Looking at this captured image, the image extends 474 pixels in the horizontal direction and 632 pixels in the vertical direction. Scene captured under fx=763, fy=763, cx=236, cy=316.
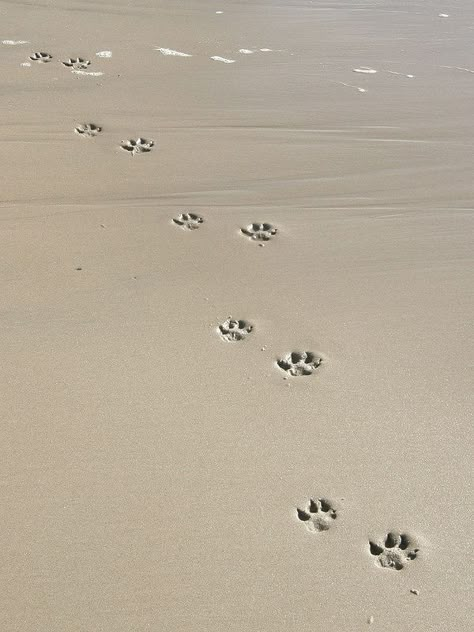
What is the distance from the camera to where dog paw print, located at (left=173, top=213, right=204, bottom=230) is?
365cm

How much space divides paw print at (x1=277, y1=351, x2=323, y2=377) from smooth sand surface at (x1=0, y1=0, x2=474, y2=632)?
3 cm

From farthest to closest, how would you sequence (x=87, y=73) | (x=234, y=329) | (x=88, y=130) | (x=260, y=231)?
1. (x=87, y=73)
2. (x=88, y=130)
3. (x=260, y=231)
4. (x=234, y=329)

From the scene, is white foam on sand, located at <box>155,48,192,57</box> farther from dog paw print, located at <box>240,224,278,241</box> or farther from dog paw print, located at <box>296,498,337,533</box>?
dog paw print, located at <box>296,498,337,533</box>

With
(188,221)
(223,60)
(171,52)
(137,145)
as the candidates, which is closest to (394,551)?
(188,221)

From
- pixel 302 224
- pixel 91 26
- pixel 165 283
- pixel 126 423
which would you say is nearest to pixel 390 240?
pixel 302 224

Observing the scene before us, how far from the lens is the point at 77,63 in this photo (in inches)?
208

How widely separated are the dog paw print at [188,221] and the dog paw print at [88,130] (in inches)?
41.4

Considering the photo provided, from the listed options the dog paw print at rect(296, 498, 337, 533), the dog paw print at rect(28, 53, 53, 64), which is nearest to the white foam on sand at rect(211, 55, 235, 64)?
the dog paw print at rect(28, 53, 53, 64)

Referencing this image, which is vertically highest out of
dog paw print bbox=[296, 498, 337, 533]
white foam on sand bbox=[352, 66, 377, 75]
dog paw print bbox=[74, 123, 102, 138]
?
white foam on sand bbox=[352, 66, 377, 75]

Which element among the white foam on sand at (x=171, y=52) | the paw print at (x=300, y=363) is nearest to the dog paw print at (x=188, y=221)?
the paw print at (x=300, y=363)

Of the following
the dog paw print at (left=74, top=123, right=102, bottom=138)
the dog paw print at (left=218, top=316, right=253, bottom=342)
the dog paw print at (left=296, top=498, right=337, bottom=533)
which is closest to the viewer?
the dog paw print at (left=296, top=498, right=337, bottom=533)

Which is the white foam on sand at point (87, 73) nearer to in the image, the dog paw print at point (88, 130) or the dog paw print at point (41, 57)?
the dog paw print at point (41, 57)

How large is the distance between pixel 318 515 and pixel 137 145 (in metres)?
2.65

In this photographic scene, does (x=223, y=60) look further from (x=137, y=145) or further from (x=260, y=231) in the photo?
(x=260, y=231)
